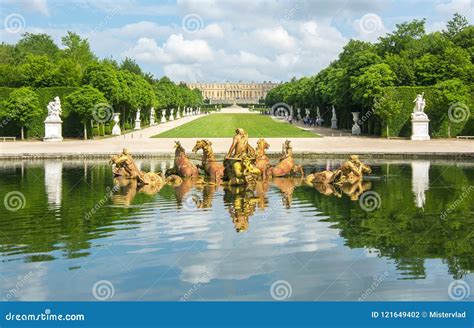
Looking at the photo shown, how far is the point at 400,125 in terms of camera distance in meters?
49.8

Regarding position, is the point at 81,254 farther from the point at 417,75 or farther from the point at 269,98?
the point at 269,98

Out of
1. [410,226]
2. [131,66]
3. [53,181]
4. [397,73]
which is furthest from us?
[131,66]

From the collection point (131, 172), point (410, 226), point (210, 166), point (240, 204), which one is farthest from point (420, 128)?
point (410, 226)

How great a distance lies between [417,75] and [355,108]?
7391 millimetres

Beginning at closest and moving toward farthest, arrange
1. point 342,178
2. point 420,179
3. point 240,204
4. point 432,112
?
point 240,204 < point 342,178 < point 420,179 < point 432,112

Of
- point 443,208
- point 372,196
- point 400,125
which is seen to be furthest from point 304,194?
point 400,125

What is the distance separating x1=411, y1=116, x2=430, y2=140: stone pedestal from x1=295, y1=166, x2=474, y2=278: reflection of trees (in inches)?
1043

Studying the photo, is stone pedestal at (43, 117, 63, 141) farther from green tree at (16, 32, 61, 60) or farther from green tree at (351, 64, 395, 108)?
green tree at (16, 32, 61, 60)

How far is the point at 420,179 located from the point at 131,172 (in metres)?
10.2

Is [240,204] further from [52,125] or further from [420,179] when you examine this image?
[52,125]

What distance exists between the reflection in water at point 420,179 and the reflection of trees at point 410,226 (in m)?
0.19

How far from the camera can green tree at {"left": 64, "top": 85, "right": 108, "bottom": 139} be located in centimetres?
4703

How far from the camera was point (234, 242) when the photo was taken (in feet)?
42.1

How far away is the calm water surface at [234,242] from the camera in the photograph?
10.0 meters
